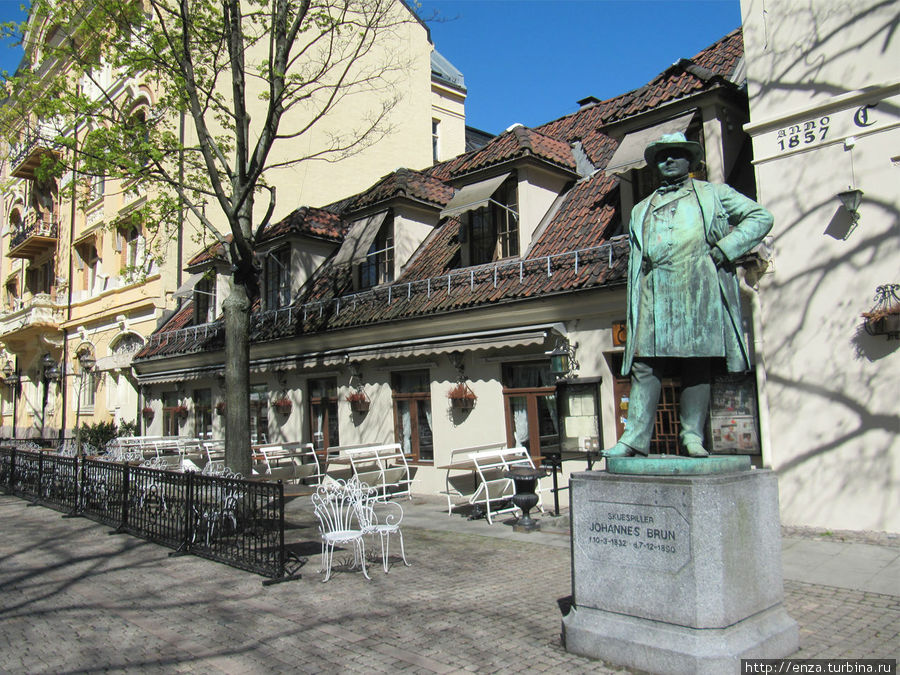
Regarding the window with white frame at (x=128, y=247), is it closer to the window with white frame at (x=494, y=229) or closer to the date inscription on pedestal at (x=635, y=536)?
the window with white frame at (x=494, y=229)

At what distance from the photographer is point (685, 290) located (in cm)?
505

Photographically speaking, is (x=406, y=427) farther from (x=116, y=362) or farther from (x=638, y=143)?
(x=116, y=362)

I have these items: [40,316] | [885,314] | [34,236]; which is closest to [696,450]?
[885,314]

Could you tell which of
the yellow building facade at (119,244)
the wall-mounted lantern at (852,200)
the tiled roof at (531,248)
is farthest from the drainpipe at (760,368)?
the yellow building facade at (119,244)

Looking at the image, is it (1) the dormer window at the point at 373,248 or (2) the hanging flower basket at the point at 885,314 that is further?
(1) the dormer window at the point at 373,248

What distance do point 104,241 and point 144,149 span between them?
54.8ft

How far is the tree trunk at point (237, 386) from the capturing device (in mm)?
10859

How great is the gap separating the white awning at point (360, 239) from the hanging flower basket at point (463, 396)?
13.8 feet

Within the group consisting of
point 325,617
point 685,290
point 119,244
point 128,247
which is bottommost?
point 325,617

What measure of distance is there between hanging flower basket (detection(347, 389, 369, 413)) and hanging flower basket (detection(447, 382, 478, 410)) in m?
2.73

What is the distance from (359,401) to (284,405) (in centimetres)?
336

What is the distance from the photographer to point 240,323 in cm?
1135

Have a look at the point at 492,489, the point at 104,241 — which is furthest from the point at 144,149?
the point at 104,241

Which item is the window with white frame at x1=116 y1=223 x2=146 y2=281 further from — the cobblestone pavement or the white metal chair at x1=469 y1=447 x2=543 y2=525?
the white metal chair at x1=469 y1=447 x2=543 y2=525
